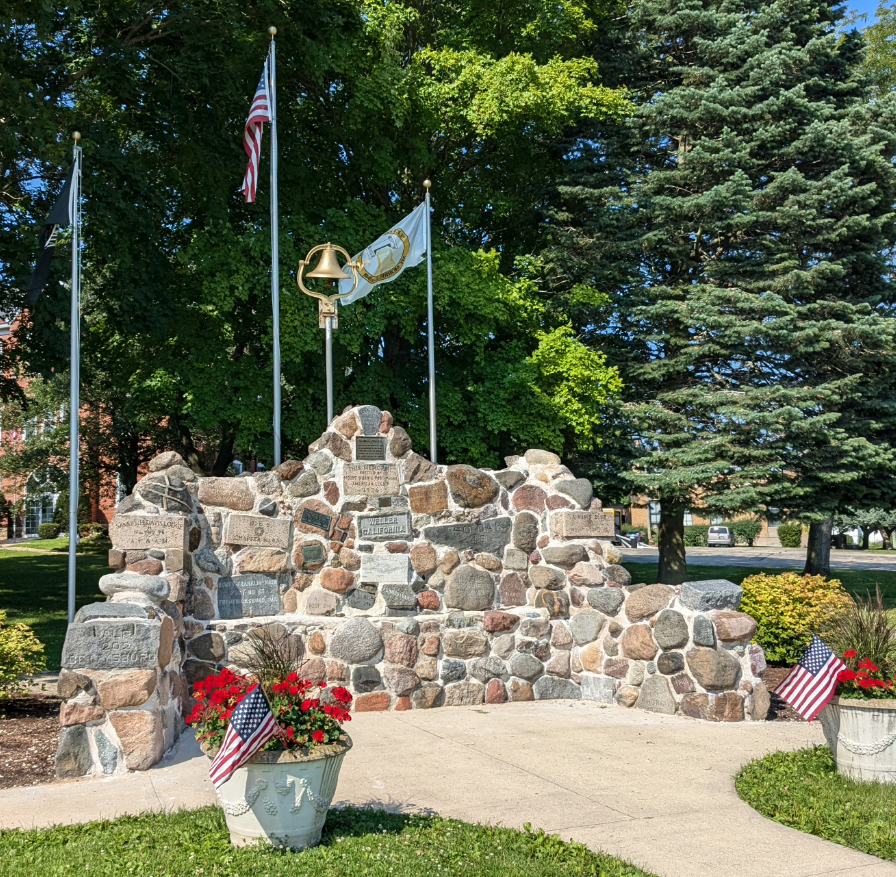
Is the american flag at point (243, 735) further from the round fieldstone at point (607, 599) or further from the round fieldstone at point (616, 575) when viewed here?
the round fieldstone at point (616, 575)

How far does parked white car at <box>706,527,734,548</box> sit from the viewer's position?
53.2 m

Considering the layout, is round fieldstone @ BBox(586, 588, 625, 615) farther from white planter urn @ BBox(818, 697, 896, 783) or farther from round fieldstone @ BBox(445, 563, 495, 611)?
white planter urn @ BBox(818, 697, 896, 783)

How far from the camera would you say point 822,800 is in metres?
5.92

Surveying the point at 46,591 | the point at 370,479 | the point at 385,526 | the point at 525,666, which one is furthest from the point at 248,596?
A: the point at 46,591

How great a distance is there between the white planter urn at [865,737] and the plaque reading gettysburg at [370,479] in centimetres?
479

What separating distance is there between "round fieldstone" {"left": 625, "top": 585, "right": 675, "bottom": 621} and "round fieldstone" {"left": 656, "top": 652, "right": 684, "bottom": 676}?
0.43 m

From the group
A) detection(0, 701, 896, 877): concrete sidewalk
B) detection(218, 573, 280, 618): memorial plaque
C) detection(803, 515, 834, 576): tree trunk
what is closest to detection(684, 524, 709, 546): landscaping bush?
detection(803, 515, 834, 576): tree trunk

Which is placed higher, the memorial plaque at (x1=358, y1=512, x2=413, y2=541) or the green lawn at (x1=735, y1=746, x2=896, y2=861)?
the memorial plaque at (x1=358, y1=512, x2=413, y2=541)

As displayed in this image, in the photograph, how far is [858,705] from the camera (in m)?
6.21

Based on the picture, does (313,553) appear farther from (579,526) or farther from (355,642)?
(579,526)

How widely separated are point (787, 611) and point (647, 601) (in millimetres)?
2915

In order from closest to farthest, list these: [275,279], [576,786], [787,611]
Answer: [576,786], [787,611], [275,279]

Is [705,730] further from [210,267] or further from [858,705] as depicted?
[210,267]

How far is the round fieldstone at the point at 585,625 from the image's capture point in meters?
9.73
